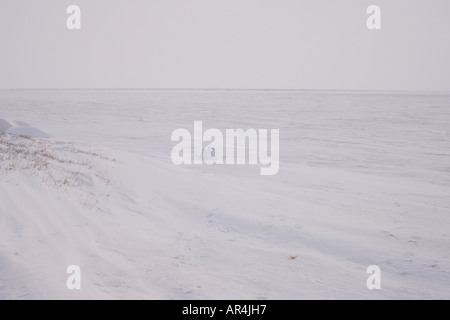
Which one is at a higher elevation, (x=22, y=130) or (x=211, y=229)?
(x=22, y=130)

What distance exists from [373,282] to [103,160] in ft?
27.9

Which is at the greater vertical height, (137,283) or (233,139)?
(233,139)

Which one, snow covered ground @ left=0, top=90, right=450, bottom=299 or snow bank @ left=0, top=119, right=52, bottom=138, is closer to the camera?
snow covered ground @ left=0, top=90, right=450, bottom=299

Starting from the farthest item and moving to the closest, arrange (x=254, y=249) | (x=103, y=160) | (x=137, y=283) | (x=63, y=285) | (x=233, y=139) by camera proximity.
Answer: (x=233, y=139), (x=103, y=160), (x=254, y=249), (x=137, y=283), (x=63, y=285)

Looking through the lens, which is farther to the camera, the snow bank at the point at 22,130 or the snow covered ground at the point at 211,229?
the snow bank at the point at 22,130

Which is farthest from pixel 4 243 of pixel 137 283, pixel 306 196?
pixel 306 196

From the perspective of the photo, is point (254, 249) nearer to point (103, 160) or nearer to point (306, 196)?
point (306, 196)

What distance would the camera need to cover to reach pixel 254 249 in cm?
587

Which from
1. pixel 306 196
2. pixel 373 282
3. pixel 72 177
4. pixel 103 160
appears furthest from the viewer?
pixel 103 160

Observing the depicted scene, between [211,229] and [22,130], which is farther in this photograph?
[22,130]

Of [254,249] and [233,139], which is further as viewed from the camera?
[233,139]

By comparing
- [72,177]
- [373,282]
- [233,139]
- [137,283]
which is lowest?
[373,282]

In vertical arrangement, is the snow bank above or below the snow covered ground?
above

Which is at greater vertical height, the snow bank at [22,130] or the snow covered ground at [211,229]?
the snow bank at [22,130]
